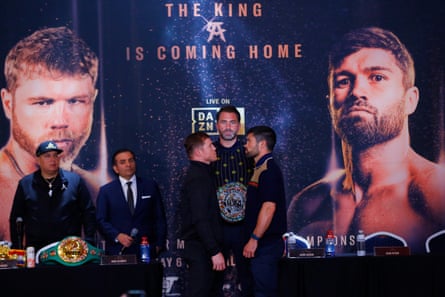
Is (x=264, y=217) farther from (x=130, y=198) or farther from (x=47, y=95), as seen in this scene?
(x=47, y=95)

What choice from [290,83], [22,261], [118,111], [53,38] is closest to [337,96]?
[290,83]

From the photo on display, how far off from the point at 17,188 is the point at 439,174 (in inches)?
135

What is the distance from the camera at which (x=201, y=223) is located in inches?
257

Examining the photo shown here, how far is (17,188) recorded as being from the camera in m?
7.46

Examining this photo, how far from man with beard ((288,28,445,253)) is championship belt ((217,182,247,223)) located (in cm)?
97

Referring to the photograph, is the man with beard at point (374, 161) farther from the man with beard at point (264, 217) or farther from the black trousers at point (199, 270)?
the black trousers at point (199, 270)

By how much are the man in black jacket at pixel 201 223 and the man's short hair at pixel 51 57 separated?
158 cm

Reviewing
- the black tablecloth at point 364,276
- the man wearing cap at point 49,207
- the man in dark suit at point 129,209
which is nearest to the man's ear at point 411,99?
the black tablecloth at point 364,276

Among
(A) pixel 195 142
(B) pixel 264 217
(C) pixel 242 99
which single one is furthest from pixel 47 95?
(B) pixel 264 217

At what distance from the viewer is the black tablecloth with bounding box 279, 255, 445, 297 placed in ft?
21.4

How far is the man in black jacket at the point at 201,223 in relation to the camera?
6535 millimetres

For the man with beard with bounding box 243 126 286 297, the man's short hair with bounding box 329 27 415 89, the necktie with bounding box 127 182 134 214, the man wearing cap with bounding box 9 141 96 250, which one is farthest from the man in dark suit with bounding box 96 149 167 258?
the man's short hair with bounding box 329 27 415 89

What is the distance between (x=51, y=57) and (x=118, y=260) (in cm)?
226

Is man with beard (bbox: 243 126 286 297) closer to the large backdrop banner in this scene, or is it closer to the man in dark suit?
the man in dark suit
